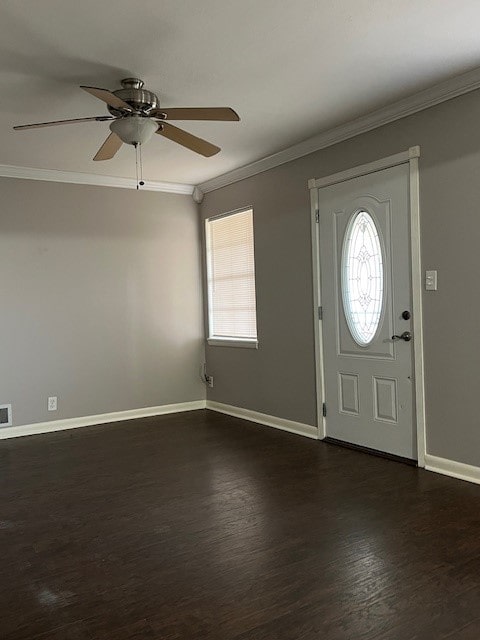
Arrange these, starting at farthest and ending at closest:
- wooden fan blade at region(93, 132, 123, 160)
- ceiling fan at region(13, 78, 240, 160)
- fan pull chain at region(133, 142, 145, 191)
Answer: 1. fan pull chain at region(133, 142, 145, 191)
2. wooden fan blade at region(93, 132, 123, 160)
3. ceiling fan at region(13, 78, 240, 160)

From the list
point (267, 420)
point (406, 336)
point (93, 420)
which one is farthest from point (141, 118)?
point (93, 420)

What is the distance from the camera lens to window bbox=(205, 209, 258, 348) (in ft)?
18.6

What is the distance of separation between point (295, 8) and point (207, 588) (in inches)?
103

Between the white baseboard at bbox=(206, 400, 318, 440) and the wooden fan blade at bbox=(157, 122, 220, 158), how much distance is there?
8.45ft

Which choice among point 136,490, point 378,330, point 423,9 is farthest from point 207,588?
point 423,9

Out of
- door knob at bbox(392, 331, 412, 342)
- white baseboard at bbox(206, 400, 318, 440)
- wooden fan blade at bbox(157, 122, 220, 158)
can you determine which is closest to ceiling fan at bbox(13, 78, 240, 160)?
wooden fan blade at bbox(157, 122, 220, 158)

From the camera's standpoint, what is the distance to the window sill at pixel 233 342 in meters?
5.60

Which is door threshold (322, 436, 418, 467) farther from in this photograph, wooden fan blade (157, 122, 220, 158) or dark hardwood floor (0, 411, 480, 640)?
wooden fan blade (157, 122, 220, 158)

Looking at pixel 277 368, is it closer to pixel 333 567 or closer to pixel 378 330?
pixel 378 330

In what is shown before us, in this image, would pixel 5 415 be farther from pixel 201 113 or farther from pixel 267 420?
pixel 201 113

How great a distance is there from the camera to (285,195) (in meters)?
5.04

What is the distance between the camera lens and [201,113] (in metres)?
2.92

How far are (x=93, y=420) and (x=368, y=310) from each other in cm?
304

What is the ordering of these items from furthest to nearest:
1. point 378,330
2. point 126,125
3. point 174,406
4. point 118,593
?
point 174,406 → point 378,330 → point 126,125 → point 118,593
